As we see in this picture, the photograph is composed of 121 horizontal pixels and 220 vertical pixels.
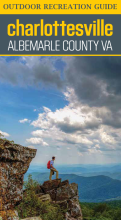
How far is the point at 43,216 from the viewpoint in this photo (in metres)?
24.6

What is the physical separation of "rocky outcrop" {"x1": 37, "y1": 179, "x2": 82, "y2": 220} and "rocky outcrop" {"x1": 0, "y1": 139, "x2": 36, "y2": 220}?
→ 24.3 ft

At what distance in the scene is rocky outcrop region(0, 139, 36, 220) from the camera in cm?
1966

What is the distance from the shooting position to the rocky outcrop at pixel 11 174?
19.7 metres

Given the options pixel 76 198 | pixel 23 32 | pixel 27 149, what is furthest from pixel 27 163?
pixel 23 32

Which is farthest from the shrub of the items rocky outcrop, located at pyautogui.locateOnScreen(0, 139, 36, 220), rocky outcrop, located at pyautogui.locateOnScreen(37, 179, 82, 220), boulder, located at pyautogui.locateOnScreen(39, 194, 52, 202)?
rocky outcrop, located at pyautogui.locateOnScreen(0, 139, 36, 220)

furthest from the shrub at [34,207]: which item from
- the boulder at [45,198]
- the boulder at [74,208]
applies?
the boulder at [74,208]

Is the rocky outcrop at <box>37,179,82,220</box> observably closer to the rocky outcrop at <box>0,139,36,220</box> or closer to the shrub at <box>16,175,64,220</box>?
the shrub at <box>16,175,64,220</box>

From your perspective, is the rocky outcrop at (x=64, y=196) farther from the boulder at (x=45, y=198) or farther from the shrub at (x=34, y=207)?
the shrub at (x=34, y=207)

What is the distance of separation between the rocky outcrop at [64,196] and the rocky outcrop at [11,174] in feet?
24.3

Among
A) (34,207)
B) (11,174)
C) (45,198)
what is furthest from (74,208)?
(11,174)

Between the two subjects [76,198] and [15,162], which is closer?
[15,162]

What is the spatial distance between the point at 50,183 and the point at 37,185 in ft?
8.27

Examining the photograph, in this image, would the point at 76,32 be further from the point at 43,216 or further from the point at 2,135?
the point at 43,216

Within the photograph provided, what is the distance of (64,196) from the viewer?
28922 millimetres
